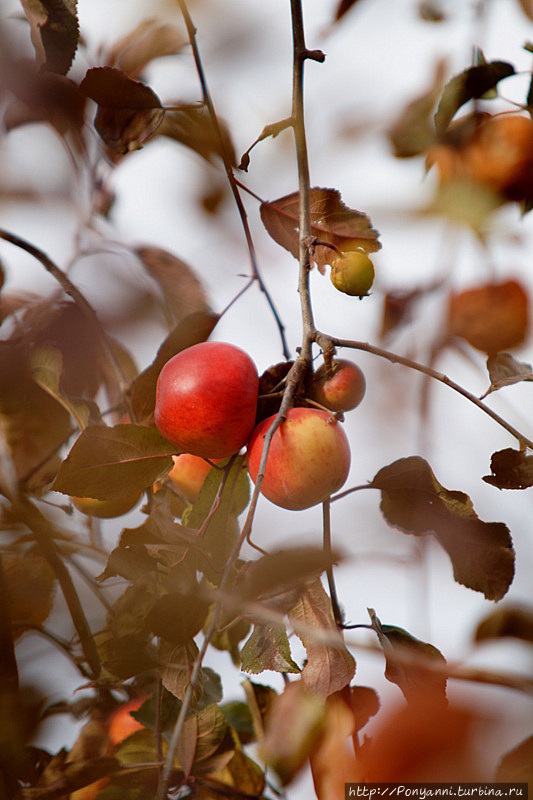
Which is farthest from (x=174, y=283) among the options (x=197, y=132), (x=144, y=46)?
(x=144, y=46)

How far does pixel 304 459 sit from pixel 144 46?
48cm

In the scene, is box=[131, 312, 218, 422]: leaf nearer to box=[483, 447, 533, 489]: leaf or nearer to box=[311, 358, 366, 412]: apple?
box=[311, 358, 366, 412]: apple

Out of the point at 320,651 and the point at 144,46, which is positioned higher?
the point at 144,46

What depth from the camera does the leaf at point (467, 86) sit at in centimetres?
59

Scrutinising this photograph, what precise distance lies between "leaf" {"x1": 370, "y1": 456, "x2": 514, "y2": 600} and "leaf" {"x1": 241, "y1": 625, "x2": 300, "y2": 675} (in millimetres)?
117

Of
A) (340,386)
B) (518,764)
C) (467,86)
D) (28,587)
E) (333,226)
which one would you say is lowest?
(518,764)

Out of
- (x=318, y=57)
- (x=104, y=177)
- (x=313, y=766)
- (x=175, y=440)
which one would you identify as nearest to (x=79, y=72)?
(x=104, y=177)

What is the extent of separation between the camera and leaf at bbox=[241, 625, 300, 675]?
49 cm

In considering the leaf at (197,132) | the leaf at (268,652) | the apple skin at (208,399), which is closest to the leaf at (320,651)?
the leaf at (268,652)

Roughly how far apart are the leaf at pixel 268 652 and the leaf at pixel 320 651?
1 centimetres

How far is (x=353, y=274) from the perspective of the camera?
50 centimetres

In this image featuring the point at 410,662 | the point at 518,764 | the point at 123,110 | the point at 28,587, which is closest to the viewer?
the point at 518,764

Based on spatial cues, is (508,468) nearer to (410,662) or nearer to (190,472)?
(410,662)

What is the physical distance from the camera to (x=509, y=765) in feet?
1.06
